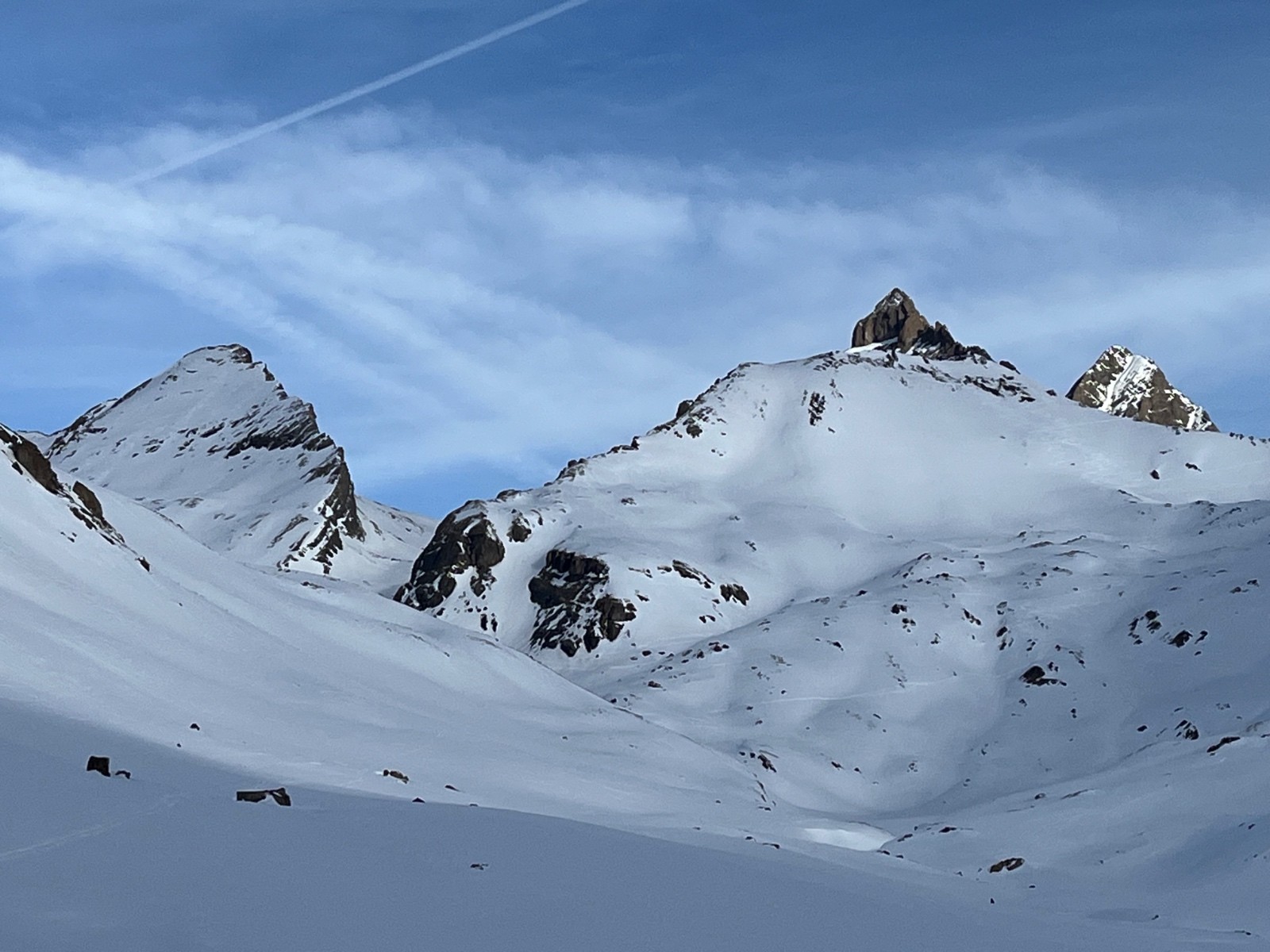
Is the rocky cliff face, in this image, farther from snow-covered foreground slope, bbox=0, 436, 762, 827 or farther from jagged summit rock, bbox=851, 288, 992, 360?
jagged summit rock, bbox=851, 288, 992, 360

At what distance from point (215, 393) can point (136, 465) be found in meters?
14.7

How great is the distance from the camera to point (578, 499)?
3962 inches

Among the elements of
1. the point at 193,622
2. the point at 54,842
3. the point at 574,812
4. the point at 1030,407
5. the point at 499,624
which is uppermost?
the point at 1030,407

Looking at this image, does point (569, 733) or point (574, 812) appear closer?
point (574, 812)

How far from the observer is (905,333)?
154 metres

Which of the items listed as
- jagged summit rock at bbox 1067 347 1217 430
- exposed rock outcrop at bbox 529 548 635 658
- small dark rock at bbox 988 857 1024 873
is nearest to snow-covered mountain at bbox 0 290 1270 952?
exposed rock outcrop at bbox 529 548 635 658

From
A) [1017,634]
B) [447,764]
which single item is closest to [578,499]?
[1017,634]

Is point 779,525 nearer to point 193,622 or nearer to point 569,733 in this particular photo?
point 569,733

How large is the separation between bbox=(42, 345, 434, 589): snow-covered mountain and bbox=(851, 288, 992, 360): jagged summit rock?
57.9m

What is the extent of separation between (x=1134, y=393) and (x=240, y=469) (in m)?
110

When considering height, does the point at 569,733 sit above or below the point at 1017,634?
below

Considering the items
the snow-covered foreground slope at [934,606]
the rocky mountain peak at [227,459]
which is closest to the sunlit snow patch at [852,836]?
Answer: the snow-covered foreground slope at [934,606]

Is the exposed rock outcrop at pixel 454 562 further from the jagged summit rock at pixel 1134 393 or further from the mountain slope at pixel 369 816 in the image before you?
the jagged summit rock at pixel 1134 393

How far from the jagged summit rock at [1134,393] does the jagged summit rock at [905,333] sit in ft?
86.4
